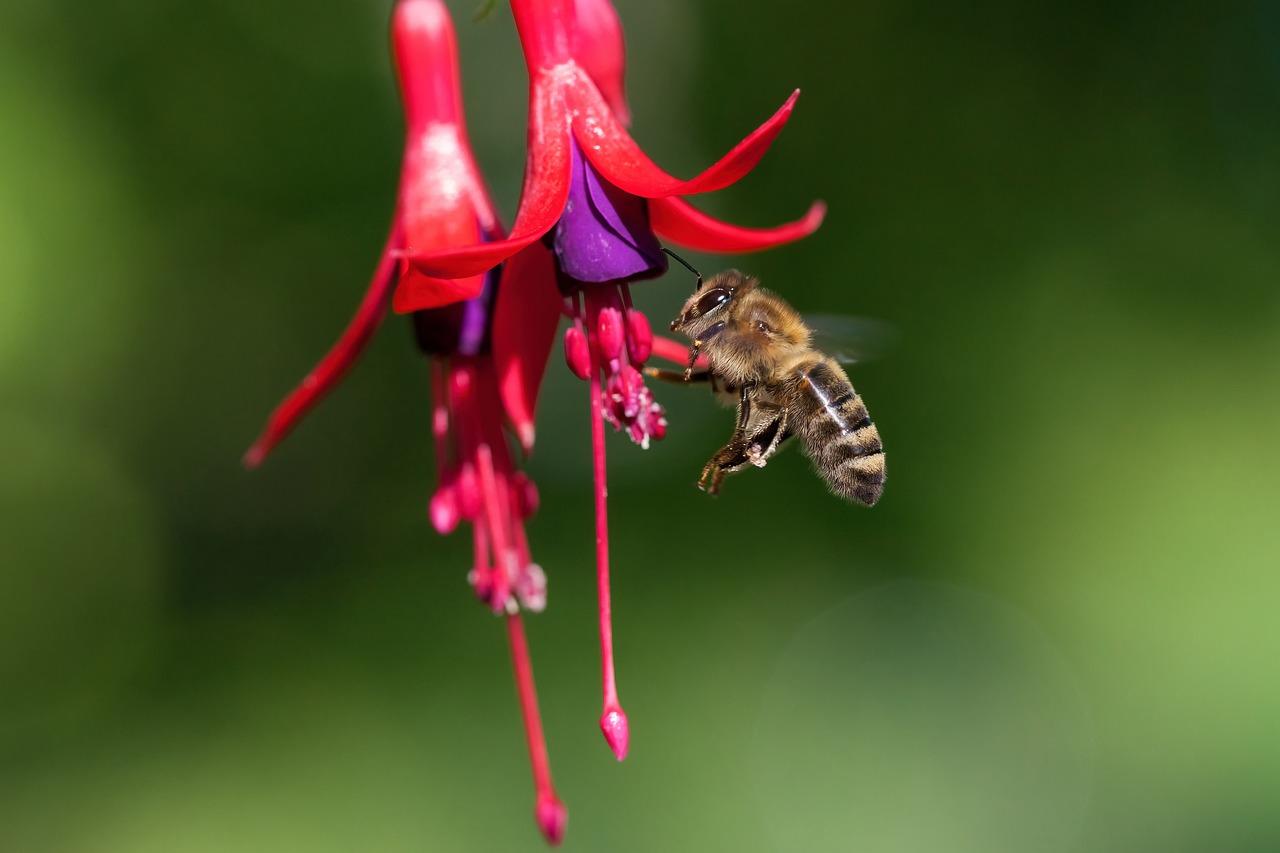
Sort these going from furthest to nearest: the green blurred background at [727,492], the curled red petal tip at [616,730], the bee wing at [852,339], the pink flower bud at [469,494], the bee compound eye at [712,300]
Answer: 1. the green blurred background at [727,492]
2. the bee wing at [852,339]
3. the bee compound eye at [712,300]
4. the pink flower bud at [469,494]
5. the curled red petal tip at [616,730]

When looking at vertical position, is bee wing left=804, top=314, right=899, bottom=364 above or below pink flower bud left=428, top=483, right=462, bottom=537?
above

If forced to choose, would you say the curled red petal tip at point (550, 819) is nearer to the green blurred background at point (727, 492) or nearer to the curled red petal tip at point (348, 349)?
the curled red petal tip at point (348, 349)

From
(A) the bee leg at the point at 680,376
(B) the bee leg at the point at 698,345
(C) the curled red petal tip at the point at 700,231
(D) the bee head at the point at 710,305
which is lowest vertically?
(A) the bee leg at the point at 680,376

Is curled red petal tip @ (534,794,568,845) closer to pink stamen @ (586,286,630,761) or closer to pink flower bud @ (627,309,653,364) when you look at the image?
pink stamen @ (586,286,630,761)

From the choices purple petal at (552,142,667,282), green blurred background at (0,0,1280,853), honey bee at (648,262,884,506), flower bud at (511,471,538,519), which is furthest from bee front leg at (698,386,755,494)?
green blurred background at (0,0,1280,853)

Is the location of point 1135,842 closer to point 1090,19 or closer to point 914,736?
point 914,736

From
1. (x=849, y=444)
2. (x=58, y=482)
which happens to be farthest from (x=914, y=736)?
(x=58, y=482)

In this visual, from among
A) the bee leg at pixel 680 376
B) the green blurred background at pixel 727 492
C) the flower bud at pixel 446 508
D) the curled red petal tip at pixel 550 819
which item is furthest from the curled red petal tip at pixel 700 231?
the green blurred background at pixel 727 492

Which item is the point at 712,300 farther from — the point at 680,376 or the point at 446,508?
the point at 446,508
